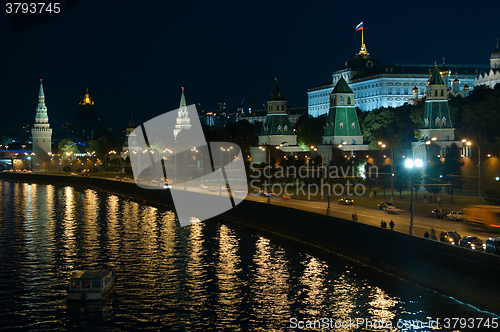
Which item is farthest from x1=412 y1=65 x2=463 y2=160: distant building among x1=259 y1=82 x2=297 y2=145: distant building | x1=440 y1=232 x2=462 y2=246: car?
x1=440 y1=232 x2=462 y2=246: car

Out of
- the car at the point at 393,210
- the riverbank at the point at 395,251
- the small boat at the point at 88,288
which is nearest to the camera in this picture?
the riverbank at the point at 395,251

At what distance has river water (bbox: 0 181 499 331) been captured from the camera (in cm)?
2878

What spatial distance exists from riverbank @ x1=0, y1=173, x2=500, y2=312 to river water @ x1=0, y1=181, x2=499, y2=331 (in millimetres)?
770

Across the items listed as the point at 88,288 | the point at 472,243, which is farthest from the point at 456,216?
the point at 88,288

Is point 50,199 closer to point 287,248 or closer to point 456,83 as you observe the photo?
point 287,248

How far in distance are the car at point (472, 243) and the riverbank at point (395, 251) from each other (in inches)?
171

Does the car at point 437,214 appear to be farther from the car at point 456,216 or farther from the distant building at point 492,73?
the distant building at point 492,73

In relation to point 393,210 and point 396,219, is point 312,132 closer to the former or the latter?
point 393,210

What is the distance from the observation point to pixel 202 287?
3462 centimetres

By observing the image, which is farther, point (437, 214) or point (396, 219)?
point (437, 214)

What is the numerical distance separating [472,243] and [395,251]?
4954mm

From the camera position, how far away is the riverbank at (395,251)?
29188 mm

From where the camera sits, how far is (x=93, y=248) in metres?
47.7

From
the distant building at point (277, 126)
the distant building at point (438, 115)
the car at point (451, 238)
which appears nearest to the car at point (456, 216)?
the car at point (451, 238)
